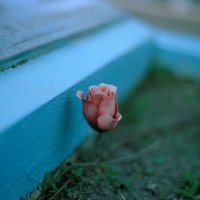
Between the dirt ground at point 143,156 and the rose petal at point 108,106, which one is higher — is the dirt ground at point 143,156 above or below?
below

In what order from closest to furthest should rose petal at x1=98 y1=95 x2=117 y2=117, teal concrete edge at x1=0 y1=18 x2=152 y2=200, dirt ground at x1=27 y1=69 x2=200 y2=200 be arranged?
1. teal concrete edge at x1=0 y1=18 x2=152 y2=200
2. rose petal at x1=98 y1=95 x2=117 y2=117
3. dirt ground at x1=27 y1=69 x2=200 y2=200

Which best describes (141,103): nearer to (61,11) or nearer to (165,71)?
(165,71)

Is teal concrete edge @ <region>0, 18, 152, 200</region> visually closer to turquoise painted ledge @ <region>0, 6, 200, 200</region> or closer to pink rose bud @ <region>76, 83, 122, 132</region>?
turquoise painted ledge @ <region>0, 6, 200, 200</region>

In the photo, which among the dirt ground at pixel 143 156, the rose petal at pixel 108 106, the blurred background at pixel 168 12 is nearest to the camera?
the rose petal at pixel 108 106

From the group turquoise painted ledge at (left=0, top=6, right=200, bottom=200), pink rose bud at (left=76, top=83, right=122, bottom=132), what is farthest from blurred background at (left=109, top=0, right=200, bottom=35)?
pink rose bud at (left=76, top=83, right=122, bottom=132)

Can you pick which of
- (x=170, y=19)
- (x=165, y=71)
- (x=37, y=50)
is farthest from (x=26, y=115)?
(x=170, y=19)

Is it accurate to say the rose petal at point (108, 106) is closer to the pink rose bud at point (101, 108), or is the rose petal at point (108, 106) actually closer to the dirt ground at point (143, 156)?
the pink rose bud at point (101, 108)

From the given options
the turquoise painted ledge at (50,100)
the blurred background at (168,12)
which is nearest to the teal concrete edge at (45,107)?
the turquoise painted ledge at (50,100)
